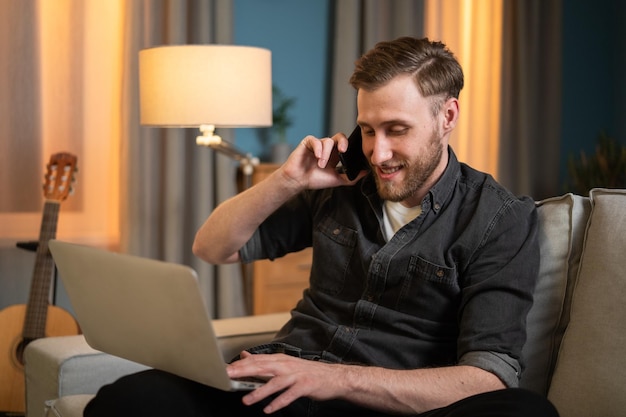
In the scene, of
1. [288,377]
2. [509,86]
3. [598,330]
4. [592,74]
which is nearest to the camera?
[288,377]

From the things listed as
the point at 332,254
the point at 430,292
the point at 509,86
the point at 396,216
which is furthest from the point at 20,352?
the point at 509,86

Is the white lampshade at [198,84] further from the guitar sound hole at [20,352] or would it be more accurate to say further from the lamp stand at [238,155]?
the guitar sound hole at [20,352]

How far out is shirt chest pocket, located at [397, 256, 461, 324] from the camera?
71.8 inches

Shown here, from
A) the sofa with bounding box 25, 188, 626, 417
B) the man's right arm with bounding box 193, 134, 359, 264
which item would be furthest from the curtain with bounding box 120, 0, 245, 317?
the man's right arm with bounding box 193, 134, 359, 264

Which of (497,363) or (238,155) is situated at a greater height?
(238,155)

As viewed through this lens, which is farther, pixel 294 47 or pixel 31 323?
pixel 294 47

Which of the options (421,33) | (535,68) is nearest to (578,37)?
(535,68)

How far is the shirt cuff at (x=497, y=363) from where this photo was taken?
5.51ft

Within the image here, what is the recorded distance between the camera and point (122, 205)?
3596 mm

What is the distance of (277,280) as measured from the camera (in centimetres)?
373

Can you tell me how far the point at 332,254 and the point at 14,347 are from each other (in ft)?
5.09

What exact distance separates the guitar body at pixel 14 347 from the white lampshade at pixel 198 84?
0.79 m

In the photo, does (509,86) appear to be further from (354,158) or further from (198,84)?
(354,158)

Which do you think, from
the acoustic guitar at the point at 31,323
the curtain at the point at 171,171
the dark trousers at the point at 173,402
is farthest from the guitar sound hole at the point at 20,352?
the dark trousers at the point at 173,402
